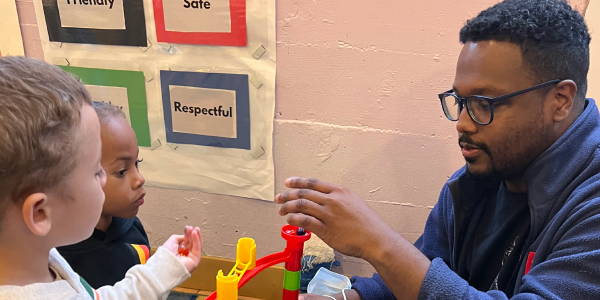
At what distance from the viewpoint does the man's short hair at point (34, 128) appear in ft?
1.54

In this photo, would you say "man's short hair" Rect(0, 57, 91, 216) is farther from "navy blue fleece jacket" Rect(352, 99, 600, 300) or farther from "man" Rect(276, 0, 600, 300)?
"navy blue fleece jacket" Rect(352, 99, 600, 300)

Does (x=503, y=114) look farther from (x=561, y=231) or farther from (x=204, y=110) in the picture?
(x=204, y=110)

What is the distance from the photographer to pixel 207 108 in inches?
56.7

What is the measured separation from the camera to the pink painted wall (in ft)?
4.13

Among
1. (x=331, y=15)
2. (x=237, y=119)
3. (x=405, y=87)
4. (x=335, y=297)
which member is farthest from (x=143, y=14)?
(x=335, y=297)

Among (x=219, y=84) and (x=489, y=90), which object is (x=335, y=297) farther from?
(x=219, y=84)

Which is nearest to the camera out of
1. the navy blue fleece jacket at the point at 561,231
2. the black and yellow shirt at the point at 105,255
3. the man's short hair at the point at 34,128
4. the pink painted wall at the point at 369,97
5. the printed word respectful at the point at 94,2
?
the man's short hair at the point at 34,128

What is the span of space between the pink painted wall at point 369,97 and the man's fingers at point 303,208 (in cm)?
66

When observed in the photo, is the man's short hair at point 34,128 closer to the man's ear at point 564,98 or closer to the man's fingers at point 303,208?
the man's fingers at point 303,208

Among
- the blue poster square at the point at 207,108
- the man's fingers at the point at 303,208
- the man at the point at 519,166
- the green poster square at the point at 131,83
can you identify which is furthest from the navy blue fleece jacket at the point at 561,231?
the green poster square at the point at 131,83

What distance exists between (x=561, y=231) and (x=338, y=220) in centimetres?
40

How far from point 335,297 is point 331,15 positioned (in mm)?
864

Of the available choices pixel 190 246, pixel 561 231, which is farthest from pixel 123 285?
pixel 561 231

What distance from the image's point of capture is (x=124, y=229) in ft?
3.13
